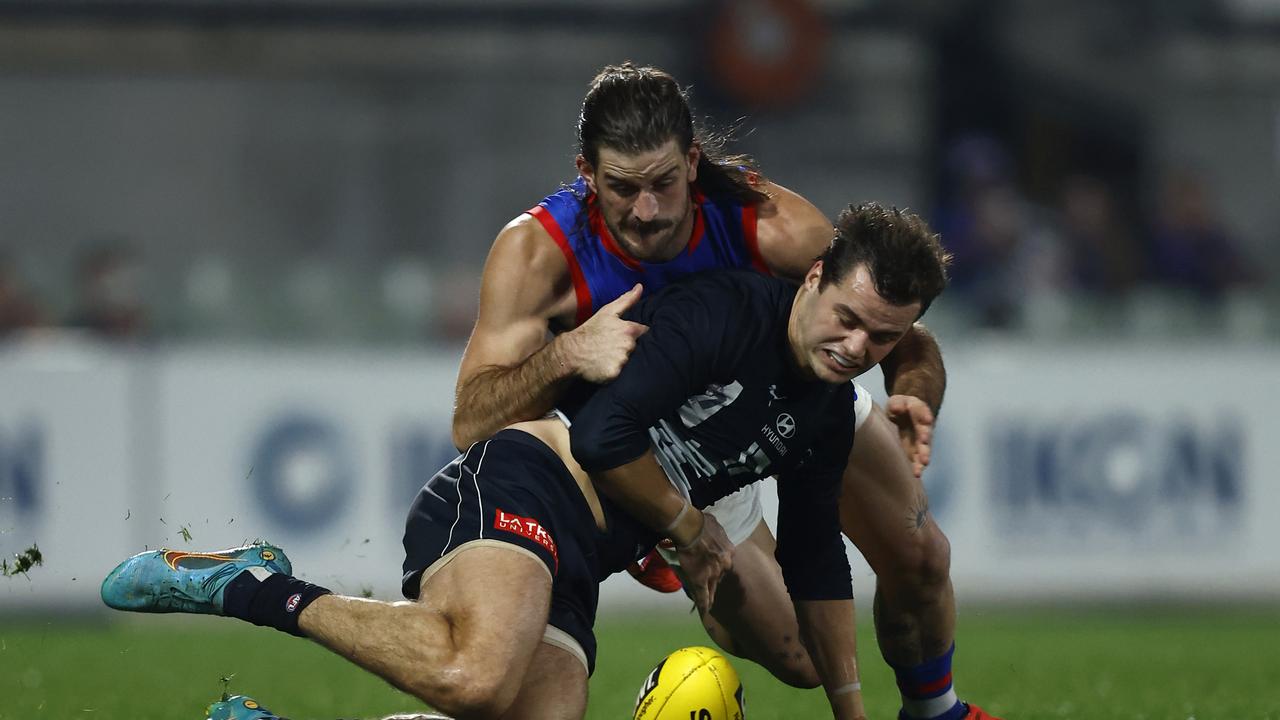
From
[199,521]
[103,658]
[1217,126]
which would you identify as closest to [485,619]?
[103,658]

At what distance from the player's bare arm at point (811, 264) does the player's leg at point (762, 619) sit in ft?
2.36

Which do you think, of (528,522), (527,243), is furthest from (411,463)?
(528,522)

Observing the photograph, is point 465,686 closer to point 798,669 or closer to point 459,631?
point 459,631

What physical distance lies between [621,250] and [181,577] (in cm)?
183

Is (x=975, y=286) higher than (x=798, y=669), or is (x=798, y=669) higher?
(x=798, y=669)

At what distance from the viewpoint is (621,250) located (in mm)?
6387

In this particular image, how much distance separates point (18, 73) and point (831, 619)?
15.2 meters

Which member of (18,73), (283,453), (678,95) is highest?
(678,95)

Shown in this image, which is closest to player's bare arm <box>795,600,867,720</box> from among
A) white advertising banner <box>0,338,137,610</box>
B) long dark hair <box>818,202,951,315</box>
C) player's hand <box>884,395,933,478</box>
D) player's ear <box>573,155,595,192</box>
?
player's hand <box>884,395,933,478</box>

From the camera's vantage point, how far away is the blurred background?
11812 millimetres

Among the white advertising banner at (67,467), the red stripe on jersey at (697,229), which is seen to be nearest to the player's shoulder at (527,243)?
the red stripe on jersey at (697,229)

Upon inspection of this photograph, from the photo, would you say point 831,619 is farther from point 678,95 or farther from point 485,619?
point 678,95

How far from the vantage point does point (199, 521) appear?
11.6 metres

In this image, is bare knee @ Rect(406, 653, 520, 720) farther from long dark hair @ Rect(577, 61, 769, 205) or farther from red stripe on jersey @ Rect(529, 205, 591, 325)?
long dark hair @ Rect(577, 61, 769, 205)
